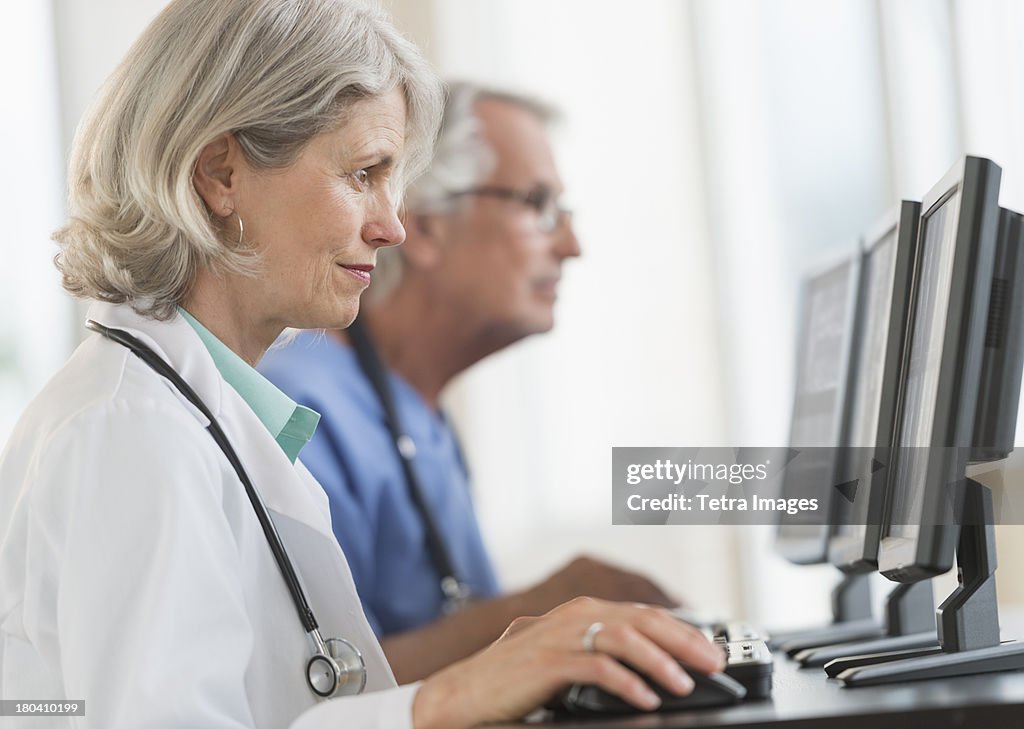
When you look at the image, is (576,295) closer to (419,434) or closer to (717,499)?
(419,434)

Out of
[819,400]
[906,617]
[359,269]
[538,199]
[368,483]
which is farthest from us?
[538,199]

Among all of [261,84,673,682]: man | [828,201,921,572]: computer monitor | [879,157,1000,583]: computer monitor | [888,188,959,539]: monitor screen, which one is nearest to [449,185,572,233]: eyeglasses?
[261,84,673,682]: man

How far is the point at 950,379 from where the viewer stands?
876 mm

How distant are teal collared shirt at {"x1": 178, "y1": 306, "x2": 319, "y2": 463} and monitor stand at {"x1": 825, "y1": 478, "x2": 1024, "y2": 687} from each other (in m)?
0.59

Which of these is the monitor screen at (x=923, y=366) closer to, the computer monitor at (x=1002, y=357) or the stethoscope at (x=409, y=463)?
the computer monitor at (x=1002, y=357)

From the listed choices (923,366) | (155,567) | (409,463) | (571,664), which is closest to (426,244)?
(409,463)

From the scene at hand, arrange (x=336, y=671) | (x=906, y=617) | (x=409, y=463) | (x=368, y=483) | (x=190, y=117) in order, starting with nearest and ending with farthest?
1. (x=336, y=671)
2. (x=190, y=117)
3. (x=906, y=617)
4. (x=368, y=483)
5. (x=409, y=463)

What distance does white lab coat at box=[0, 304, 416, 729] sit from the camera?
0.80m

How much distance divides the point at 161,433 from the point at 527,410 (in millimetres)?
2882

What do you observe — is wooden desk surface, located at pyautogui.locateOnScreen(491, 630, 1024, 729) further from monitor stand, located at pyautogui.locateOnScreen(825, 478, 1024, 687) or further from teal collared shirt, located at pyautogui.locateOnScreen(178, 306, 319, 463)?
teal collared shirt, located at pyautogui.locateOnScreen(178, 306, 319, 463)

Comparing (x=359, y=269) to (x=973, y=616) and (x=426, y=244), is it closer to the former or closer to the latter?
(x=973, y=616)

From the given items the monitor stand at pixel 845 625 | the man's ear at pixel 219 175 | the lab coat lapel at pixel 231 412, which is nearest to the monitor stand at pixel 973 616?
the monitor stand at pixel 845 625

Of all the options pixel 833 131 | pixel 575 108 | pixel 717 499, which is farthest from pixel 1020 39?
pixel 717 499

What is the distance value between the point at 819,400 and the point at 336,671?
87 centimetres
